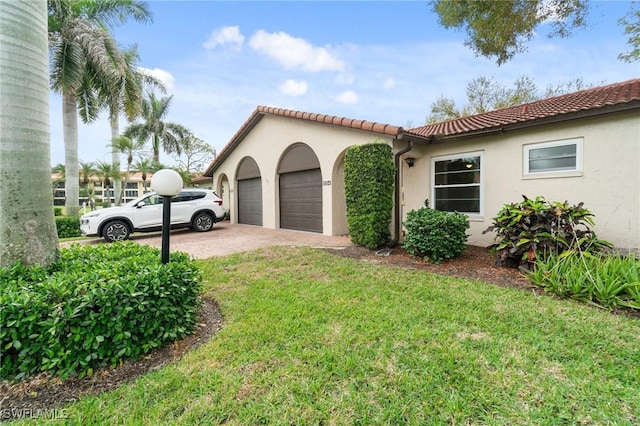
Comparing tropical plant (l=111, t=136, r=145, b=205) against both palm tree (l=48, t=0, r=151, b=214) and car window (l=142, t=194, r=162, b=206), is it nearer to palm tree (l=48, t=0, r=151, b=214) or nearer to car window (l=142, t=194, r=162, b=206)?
palm tree (l=48, t=0, r=151, b=214)

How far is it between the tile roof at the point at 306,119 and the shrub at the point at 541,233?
136 inches

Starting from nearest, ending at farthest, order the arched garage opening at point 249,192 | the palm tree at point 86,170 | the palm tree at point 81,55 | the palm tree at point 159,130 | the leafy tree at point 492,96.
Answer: the palm tree at point 81,55
the arched garage opening at point 249,192
the leafy tree at point 492,96
the palm tree at point 159,130
the palm tree at point 86,170

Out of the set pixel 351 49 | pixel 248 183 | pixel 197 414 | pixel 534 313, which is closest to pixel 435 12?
pixel 351 49

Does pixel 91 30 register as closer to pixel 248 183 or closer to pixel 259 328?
pixel 248 183

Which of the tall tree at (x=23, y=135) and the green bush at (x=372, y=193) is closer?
the tall tree at (x=23, y=135)

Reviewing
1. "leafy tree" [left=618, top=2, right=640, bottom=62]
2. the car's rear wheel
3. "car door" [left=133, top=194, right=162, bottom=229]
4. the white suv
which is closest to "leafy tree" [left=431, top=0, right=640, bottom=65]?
"leafy tree" [left=618, top=2, right=640, bottom=62]

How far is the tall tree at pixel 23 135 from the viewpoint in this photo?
292cm

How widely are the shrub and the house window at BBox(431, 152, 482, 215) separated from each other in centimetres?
236

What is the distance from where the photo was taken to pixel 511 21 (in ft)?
34.1

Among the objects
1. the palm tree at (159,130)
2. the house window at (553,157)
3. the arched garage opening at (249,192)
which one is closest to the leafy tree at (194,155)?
the palm tree at (159,130)

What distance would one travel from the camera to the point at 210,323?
3.59 meters

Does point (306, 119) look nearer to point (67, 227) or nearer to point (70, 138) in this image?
point (70, 138)

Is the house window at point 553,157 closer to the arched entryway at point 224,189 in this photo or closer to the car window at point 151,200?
the car window at point 151,200

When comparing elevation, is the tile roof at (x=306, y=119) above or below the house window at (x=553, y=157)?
above
